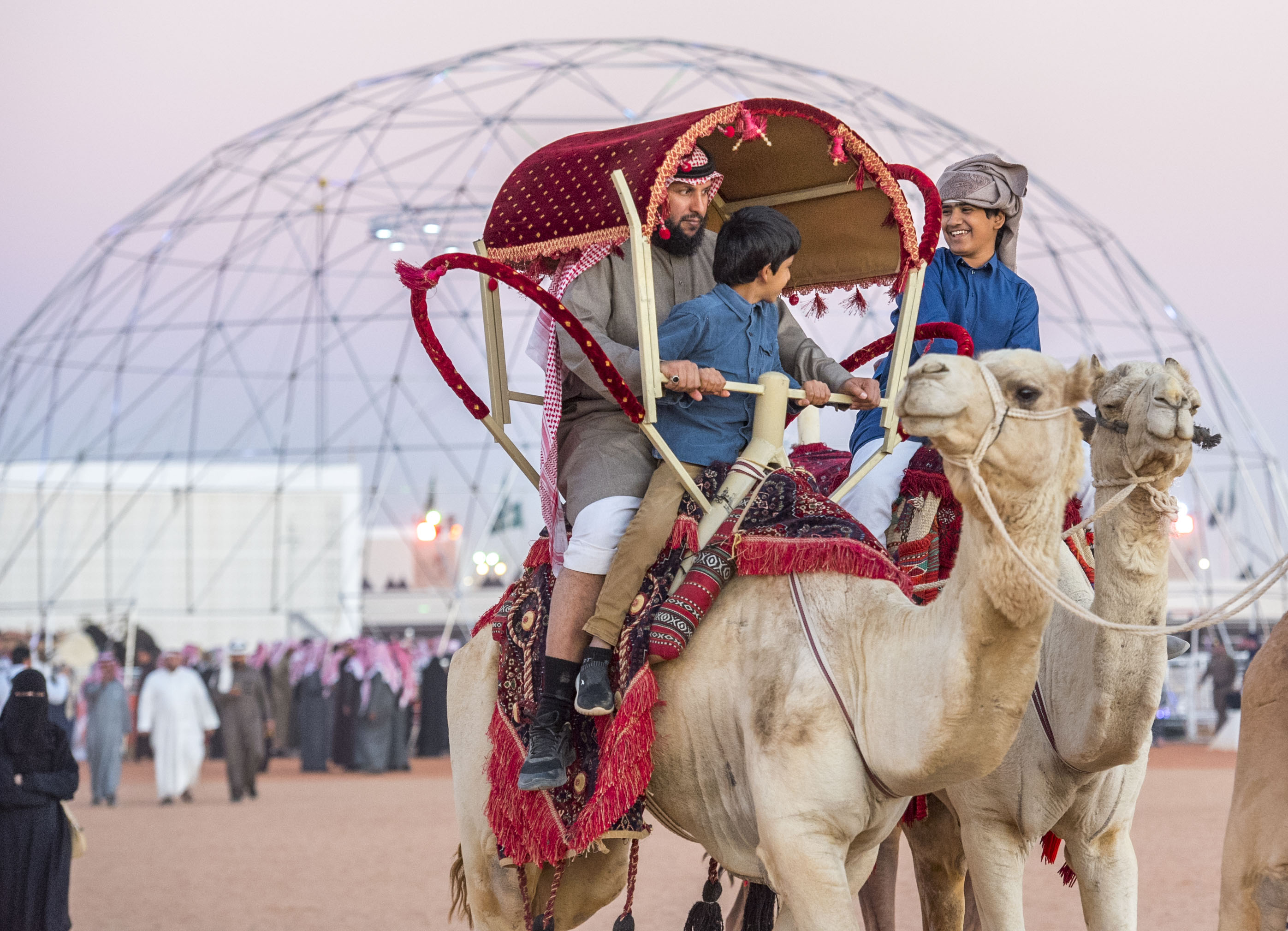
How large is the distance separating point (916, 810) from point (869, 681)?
5.66 ft

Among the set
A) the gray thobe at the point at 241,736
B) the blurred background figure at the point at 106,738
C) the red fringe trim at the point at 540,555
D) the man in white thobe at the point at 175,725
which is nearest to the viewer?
the red fringe trim at the point at 540,555

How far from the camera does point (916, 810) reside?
19.8 ft

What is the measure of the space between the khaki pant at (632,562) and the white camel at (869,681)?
254 mm

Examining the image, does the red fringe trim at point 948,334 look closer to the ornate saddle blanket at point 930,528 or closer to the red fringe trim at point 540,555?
the ornate saddle blanket at point 930,528

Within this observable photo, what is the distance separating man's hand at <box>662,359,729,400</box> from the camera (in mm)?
4914

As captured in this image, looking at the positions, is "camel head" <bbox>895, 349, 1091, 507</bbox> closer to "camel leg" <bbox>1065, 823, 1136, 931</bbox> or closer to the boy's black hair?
the boy's black hair

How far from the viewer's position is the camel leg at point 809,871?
4.38 metres

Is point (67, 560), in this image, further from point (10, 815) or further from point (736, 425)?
point (736, 425)

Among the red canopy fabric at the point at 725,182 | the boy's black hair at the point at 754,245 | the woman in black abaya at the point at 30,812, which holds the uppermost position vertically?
the red canopy fabric at the point at 725,182

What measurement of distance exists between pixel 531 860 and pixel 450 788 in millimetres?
21844

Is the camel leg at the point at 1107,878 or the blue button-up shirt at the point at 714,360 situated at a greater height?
the blue button-up shirt at the point at 714,360

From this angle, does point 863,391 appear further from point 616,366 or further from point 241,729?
Answer: point 241,729

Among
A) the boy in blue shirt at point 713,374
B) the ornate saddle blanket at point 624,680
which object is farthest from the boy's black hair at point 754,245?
the ornate saddle blanket at point 624,680

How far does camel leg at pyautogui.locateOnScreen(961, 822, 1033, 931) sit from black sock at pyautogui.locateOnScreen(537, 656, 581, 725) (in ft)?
5.18
